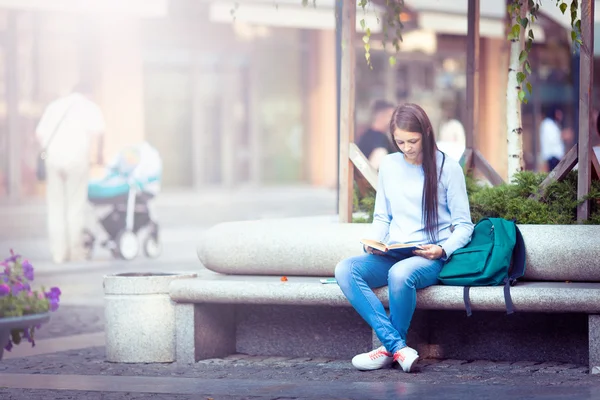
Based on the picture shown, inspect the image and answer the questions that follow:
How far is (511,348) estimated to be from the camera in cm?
686

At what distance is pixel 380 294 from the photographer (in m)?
6.61

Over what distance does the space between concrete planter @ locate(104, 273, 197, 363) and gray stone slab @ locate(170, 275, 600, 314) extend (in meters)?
0.15

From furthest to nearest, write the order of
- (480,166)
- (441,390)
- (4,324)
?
(480,166)
(4,324)
(441,390)

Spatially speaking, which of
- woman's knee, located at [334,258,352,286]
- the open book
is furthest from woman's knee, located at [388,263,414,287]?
woman's knee, located at [334,258,352,286]

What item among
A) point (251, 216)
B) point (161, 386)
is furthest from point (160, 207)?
point (161, 386)

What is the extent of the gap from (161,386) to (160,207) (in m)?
→ 15.8

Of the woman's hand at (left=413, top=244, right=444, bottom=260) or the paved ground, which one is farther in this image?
the woman's hand at (left=413, top=244, right=444, bottom=260)

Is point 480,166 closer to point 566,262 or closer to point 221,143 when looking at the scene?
point 566,262

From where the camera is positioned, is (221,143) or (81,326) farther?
(221,143)

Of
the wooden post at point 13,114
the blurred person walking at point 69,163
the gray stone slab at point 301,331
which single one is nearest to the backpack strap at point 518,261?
the gray stone slab at point 301,331

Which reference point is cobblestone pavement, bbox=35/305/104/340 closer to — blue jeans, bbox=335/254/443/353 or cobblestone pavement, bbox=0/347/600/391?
cobblestone pavement, bbox=0/347/600/391

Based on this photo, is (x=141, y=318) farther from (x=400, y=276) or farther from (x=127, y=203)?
(x=127, y=203)

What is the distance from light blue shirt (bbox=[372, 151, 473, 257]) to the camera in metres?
6.59

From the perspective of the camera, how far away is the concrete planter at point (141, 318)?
718cm
